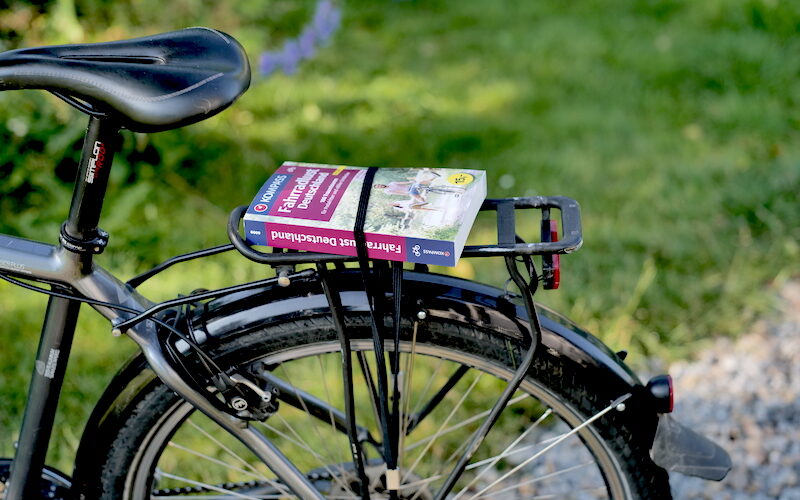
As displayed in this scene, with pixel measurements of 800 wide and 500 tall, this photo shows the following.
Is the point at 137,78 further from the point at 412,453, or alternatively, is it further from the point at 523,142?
the point at 523,142

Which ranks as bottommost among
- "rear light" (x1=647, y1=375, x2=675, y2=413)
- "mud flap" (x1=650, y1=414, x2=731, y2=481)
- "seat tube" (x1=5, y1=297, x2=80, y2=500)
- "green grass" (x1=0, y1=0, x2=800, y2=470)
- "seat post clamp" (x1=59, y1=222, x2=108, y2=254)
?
"mud flap" (x1=650, y1=414, x2=731, y2=481)

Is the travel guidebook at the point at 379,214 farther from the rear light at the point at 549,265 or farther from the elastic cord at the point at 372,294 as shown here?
the rear light at the point at 549,265

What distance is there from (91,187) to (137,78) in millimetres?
253

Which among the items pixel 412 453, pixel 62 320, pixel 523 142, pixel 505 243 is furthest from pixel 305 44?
pixel 505 243

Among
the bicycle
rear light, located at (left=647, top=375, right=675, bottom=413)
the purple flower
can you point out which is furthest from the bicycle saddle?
the purple flower

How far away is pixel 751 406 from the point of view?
2.52 meters

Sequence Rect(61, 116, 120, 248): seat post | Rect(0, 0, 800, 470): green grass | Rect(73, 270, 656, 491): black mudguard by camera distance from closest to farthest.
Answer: Rect(61, 116, 120, 248): seat post, Rect(73, 270, 656, 491): black mudguard, Rect(0, 0, 800, 470): green grass

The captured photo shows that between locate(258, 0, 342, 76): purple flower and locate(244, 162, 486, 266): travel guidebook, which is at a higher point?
locate(258, 0, 342, 76): purple flower

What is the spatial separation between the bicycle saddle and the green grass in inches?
59.3

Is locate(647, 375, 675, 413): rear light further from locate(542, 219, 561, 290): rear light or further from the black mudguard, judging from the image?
locate(542, 219, 561, 290): rear light

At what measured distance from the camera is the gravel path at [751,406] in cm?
225

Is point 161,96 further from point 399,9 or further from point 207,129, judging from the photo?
point 399,9

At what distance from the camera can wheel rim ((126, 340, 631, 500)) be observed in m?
1.66

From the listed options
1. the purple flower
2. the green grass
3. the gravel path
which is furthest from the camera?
the purple flower
